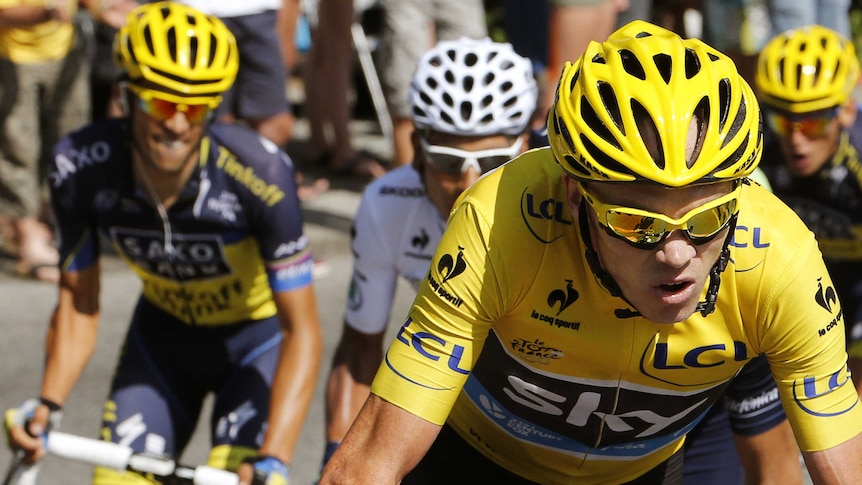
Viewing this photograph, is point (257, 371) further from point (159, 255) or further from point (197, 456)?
point (197, 456)

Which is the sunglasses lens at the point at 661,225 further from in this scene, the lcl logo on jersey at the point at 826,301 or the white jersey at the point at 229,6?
the white jersey at the point at 229,6

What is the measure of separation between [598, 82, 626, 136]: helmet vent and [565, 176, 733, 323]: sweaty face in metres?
0.13

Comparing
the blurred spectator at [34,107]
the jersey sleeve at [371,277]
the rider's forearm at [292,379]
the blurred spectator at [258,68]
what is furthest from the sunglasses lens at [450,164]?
the blurred spectator at [34,107]

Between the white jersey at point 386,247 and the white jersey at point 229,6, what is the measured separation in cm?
344

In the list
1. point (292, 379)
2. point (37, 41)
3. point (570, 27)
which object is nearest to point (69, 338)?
point (292, 379)

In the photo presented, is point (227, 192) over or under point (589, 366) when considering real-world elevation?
under

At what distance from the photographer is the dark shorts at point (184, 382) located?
455cm

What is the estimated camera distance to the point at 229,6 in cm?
753

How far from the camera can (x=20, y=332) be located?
292 inches

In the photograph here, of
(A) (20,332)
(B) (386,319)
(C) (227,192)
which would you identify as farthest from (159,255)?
(A) (20,332)

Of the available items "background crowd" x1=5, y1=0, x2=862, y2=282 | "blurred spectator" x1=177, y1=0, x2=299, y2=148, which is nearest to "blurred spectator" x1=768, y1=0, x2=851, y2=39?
"background crowd" x1=5, y1=0, x2=862, y2=282

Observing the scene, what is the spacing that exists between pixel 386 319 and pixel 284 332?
0.39 meters

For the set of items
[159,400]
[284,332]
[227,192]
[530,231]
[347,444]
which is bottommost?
[159,400]

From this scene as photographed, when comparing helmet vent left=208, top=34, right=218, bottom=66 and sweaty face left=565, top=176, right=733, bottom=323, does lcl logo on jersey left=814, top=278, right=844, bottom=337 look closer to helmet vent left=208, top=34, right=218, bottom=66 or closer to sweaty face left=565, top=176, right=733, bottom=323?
sweaty face left=565, top=176, right=733, bottom=323
